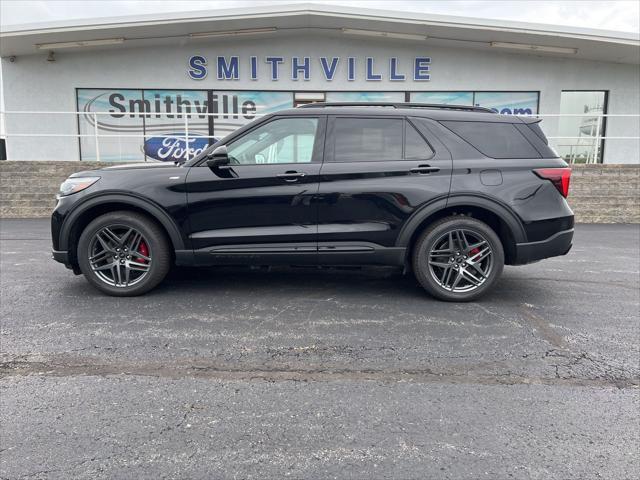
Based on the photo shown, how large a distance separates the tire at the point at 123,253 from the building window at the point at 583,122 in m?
14.2

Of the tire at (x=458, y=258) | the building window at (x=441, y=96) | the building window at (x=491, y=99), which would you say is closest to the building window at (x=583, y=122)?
the building window at (x=491, y=99)

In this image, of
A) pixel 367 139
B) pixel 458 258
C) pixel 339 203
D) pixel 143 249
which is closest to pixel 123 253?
pixel 143 249

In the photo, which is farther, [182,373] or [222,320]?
[222,320]

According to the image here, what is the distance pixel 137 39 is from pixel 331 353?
44.6 feet

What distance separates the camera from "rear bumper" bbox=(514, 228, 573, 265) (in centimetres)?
453

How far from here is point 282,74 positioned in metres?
15.0

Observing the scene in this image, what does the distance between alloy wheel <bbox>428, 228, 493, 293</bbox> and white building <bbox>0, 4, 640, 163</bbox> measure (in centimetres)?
1121

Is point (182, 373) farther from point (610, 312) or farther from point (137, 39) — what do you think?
point (137, 39)

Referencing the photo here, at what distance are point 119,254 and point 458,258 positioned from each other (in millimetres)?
3243

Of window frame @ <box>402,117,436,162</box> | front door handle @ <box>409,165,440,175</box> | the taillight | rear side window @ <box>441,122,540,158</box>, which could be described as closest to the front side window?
window frame @ <box>402,117,436,162</box>

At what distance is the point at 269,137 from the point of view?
15.1 feet

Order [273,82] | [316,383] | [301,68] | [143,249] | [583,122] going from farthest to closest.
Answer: [583,122], [273,82], [301,68], [143,249], [316,383]

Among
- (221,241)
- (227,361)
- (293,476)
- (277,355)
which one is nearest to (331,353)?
(277,355)

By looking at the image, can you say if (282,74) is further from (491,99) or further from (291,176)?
(291,176)
